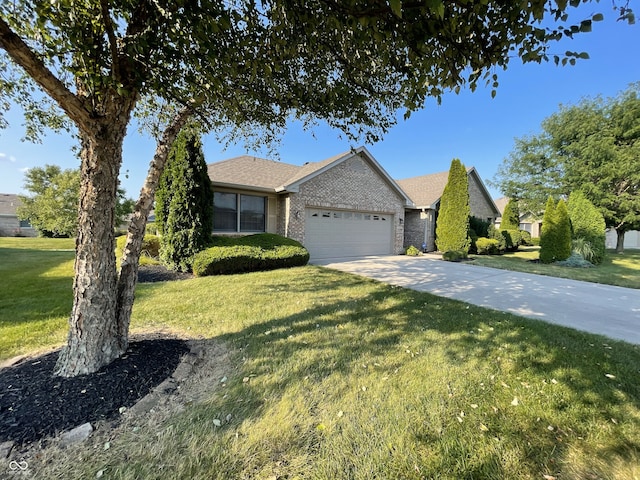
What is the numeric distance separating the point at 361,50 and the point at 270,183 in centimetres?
935

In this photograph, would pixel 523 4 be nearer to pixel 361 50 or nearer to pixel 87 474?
pixel 361 50

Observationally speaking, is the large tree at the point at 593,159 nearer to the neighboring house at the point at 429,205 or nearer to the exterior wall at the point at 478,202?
the exterior wall at the point at 478,202

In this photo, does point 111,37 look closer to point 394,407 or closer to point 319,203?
point 394,407

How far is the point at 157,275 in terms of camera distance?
830cm

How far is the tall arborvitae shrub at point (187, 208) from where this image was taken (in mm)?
8836

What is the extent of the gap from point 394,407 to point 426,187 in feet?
64.6

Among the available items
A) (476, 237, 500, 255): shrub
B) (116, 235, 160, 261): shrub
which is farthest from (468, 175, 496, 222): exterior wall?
(116, 235, 160, 261): shrub

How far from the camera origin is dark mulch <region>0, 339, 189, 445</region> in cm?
206

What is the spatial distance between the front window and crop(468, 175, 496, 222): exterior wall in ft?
52.1

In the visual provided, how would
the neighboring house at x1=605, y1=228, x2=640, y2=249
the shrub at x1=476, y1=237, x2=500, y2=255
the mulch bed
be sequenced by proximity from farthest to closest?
the neighboring house at x1=605, y1=228, x2=640, y2=249 → the shrub at x1=476, y1=237, x2=500, y2=255 → the mulch bed

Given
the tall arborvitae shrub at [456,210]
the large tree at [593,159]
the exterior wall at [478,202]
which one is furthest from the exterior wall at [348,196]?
the large tree at [593,159]

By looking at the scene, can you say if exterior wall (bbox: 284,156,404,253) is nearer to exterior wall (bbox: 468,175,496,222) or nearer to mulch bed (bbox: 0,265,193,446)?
exterior wall (bbox: 468,175,496,222)

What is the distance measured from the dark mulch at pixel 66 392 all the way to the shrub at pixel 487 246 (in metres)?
17.2

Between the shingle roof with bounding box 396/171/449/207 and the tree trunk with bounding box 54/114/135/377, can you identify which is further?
the shingle roof with bounding box 396/171/449/207
